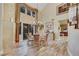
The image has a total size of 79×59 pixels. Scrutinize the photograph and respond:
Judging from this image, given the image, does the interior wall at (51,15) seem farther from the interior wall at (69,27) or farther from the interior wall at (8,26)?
the interior wall at (8,26)

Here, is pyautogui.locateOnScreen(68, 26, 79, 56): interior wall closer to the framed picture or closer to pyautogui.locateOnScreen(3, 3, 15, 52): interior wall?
the framed picture

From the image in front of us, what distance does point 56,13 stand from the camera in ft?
4.12

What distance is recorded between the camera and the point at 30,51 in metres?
1.28

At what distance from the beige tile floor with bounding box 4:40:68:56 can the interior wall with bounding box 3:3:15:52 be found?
0.23ft

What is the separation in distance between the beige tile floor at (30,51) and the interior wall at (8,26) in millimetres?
69

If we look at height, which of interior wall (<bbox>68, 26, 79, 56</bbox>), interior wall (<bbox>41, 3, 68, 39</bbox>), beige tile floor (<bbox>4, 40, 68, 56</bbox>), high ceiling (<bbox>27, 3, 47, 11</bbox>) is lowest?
beige tile floor (<bbox>4, 40, 68, 56</bbox>)

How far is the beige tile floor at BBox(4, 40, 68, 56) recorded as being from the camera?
4.15ft

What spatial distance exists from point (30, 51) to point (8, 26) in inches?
13.6

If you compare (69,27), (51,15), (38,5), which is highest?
(38,5)

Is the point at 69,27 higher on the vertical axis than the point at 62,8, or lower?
lower

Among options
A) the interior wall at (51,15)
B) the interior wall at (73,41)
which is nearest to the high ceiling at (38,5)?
the interior wall at (51,15)

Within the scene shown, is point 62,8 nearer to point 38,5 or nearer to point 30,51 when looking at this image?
point 38,5

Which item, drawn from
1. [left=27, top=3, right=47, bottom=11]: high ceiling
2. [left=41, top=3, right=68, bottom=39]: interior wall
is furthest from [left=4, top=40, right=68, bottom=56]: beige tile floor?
[left=27, top=3, right=47, bottom=11]: high ceiling

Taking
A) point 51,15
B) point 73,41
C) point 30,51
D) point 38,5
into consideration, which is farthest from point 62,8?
point 30,51
